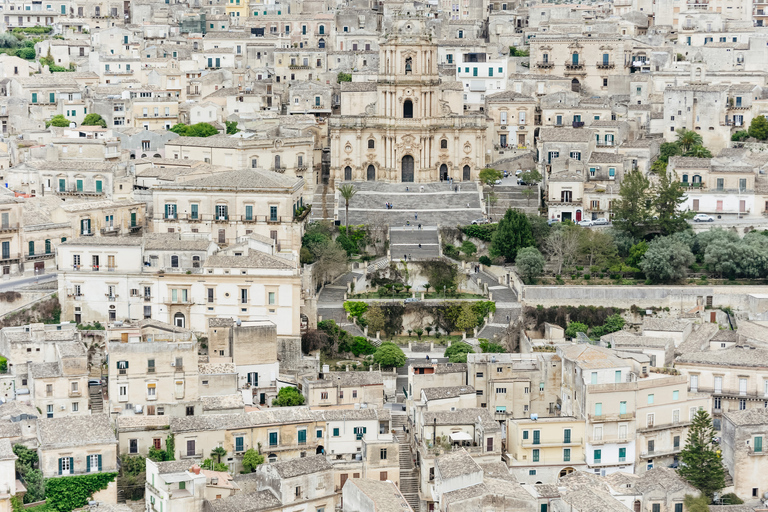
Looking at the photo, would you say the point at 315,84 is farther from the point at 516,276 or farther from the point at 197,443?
the point at 197,443

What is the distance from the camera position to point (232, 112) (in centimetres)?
10469

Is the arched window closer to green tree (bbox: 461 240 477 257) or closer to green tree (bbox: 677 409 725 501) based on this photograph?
green tree (bbox: 461 240 477 257)

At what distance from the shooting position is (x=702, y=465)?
66125 millimetres

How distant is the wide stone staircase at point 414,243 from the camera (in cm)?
8725

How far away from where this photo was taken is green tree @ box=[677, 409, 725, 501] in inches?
2591

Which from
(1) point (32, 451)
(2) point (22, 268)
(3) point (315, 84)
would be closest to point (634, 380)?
(1) point (32, 451)

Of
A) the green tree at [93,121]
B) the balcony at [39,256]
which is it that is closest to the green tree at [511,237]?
the balcony at [39,256]

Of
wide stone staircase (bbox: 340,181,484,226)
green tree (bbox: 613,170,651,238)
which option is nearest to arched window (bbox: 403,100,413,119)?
wide stone staircase (bbox: 340,181,484,226)

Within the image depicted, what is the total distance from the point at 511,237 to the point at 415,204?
9.36m

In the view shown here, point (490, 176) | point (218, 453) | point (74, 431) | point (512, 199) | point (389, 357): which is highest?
point (490, 176)

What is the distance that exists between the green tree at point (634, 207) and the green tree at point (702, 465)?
824 inches

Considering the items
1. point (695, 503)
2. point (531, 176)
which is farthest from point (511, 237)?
point (695, 503)

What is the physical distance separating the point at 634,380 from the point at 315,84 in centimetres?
3968

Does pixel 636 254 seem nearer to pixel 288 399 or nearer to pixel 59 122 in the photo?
pixel 288 399
